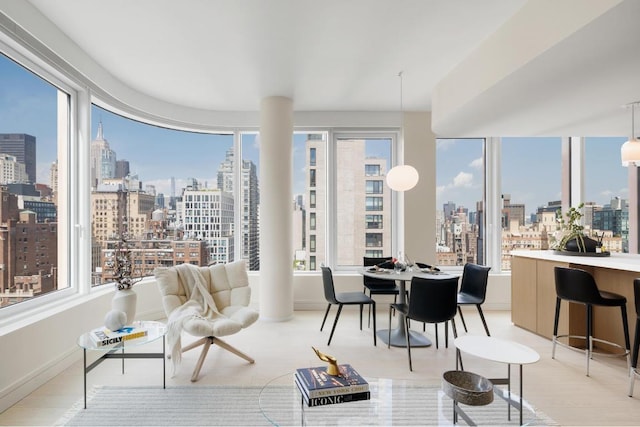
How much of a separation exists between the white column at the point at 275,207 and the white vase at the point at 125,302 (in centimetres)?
170

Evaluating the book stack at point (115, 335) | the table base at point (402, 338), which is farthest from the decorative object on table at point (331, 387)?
the table base at point (402, 338)

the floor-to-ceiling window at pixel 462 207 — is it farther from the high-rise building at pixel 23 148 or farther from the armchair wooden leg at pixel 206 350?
the high-rise building at pixel 23 148

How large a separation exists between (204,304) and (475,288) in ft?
9.42

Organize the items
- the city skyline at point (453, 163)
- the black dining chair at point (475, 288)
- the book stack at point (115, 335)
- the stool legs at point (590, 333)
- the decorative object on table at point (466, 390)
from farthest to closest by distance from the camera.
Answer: the city skyline at point (453, 163) < the black dining chair at point (475, 288) < the stool legs at point (590, 333) < the book stack at point (115, 335) < the decorative object on table at point (466, 390)

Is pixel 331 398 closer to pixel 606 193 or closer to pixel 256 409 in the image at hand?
pixel 256 409

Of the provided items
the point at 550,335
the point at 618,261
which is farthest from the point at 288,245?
the point at 618,261

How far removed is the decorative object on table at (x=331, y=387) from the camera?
1874mm

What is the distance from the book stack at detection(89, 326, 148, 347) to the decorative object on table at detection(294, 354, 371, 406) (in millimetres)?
1391

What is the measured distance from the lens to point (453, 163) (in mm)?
5422

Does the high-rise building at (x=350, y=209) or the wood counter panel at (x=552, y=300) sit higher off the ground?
the high-rise building at (x=350, y=209)

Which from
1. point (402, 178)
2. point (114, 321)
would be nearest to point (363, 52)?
point (402, 178)

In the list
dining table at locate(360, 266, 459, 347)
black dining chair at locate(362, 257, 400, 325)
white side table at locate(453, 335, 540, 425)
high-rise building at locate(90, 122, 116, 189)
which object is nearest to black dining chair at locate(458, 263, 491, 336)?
dining table at locate(360, 266, 459, 347)

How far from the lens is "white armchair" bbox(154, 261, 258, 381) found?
3000 millimetres

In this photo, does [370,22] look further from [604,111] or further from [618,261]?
[618,261]
